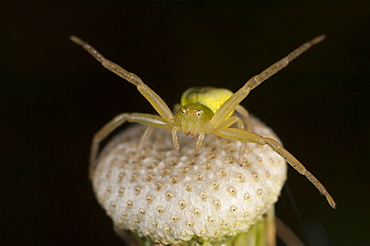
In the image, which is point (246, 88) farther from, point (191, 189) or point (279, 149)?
point (191, 189)

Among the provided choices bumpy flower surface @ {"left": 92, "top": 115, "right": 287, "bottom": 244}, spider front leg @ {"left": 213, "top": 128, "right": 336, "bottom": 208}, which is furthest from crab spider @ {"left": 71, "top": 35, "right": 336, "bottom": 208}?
bumpy flower surface @ {"left": 92, "top": 115, "right": 287, "bottom": 244}

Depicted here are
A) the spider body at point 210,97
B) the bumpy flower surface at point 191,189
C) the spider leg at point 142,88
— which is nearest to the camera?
the bumpy flower surface at point 191,189

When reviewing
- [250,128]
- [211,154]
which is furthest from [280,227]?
[211,154]

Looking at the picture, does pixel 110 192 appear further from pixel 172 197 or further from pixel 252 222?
pixel 252 222

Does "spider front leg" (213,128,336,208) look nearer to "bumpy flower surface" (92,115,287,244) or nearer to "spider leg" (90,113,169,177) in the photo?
"bumpy flower surface" (92,115,287,244)

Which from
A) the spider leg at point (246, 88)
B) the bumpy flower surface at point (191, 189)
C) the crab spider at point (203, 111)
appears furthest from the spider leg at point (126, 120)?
the spider leg at point (246, 88)

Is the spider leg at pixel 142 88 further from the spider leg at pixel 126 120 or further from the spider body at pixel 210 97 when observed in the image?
the spider body at pixel 210 97
